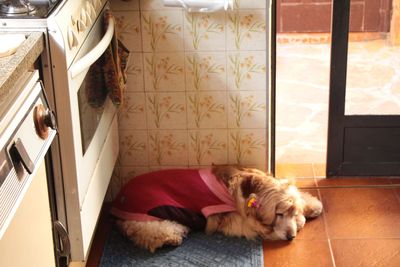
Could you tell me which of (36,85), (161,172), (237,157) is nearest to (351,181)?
(237,157)

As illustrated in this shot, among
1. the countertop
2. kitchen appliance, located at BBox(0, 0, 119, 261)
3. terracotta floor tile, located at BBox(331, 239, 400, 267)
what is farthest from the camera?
terracotta floor tile, located at BBox(331, 239, 400, 267)

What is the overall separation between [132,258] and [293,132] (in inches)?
51.8

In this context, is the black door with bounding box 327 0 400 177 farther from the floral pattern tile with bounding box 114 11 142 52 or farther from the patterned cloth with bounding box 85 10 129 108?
the patterned cloth with bounding box 85 10 129 108

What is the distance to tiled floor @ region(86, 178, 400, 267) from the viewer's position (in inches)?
102

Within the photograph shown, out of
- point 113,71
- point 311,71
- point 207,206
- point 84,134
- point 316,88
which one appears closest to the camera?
point 84,134

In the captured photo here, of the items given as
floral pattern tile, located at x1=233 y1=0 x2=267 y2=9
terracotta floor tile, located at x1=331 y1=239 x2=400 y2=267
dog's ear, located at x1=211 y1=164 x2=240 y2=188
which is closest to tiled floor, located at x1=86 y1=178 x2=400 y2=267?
terracotta floor tile, located at x1=331 y1=239 x2=400 y2=267

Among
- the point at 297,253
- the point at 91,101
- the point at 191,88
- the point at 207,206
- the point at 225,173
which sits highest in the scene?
the point at 91,101

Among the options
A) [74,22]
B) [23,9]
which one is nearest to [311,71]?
[74,22]

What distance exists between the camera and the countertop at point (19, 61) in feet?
4.78

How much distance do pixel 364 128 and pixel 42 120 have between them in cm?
178

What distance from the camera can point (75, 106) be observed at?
1971mm

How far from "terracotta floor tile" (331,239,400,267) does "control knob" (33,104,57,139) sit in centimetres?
135

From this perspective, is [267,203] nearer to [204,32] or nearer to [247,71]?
[247,71]

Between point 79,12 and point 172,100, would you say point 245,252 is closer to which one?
point 172,100
